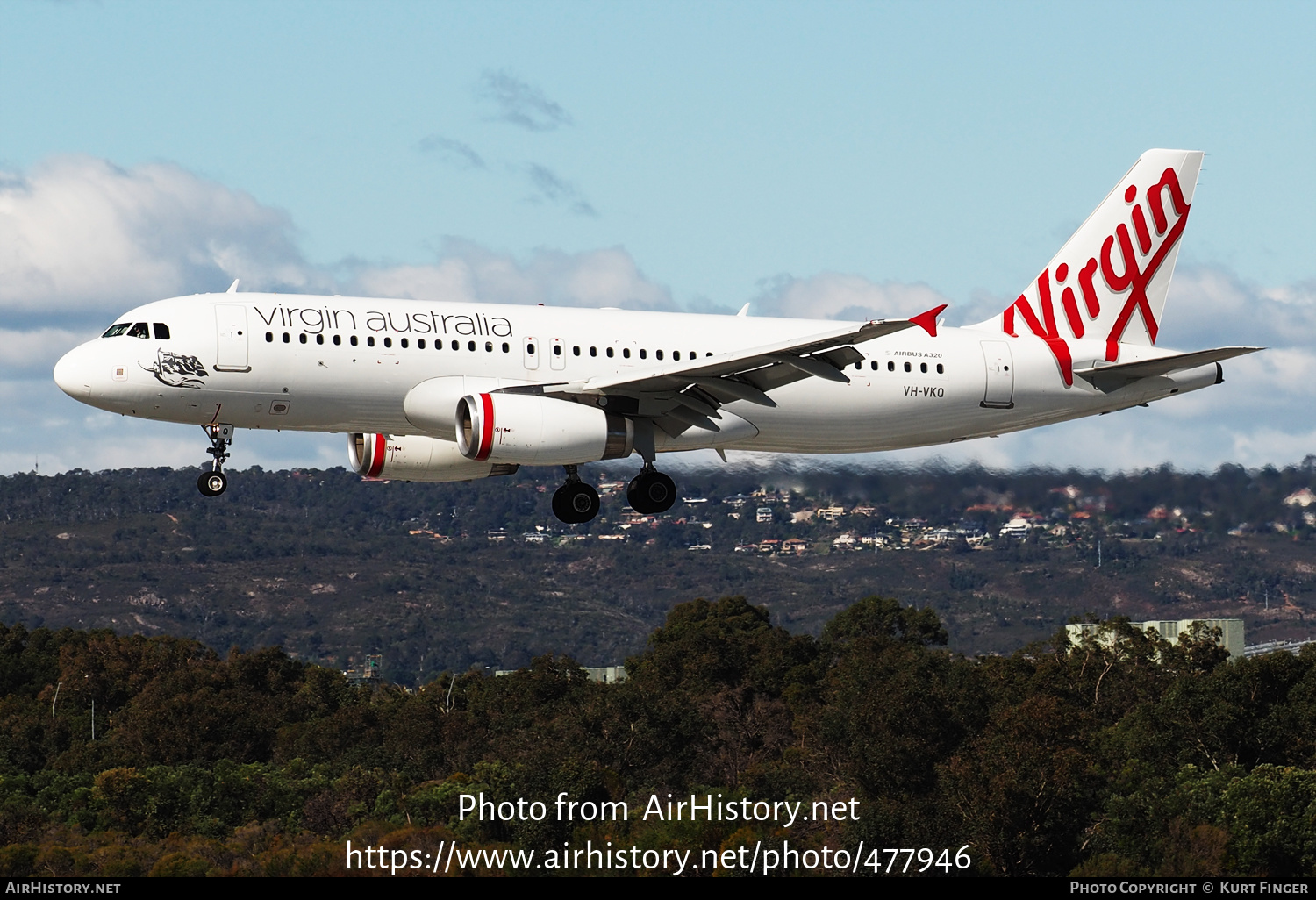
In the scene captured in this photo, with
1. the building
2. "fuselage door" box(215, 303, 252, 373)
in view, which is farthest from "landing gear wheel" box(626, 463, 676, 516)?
the building

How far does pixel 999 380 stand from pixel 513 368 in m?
13.0

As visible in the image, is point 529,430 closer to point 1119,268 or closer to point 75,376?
point 75,376

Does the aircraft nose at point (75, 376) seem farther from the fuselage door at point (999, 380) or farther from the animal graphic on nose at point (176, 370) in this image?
the fuselage door at point (999, 380)

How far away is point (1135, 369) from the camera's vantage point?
47.2 metres

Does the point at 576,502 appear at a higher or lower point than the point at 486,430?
lower

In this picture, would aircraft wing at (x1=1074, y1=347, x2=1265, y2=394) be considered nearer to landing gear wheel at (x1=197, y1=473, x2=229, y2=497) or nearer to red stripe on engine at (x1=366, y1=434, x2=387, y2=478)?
red stripe on engine at (x1=366, y1=434, x2=387, y2=478)

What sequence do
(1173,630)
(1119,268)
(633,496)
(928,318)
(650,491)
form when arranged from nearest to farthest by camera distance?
(928,318)
(650,491)
(633,496)
(1119,268)
(1173,630)

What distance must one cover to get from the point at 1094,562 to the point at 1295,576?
14.3 meters

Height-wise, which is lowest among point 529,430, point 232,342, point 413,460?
point 413,460

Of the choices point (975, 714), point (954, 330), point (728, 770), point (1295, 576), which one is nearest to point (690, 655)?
point (728, 770)

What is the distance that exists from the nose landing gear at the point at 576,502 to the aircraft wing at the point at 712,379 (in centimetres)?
266

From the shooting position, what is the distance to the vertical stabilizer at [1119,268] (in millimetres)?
49562

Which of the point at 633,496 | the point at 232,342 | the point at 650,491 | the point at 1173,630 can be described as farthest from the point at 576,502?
the point at 1173,630

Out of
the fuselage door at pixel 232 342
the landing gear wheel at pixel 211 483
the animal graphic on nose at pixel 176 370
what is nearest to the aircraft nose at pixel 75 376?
the animal graphic on nose at pixel 176 370
